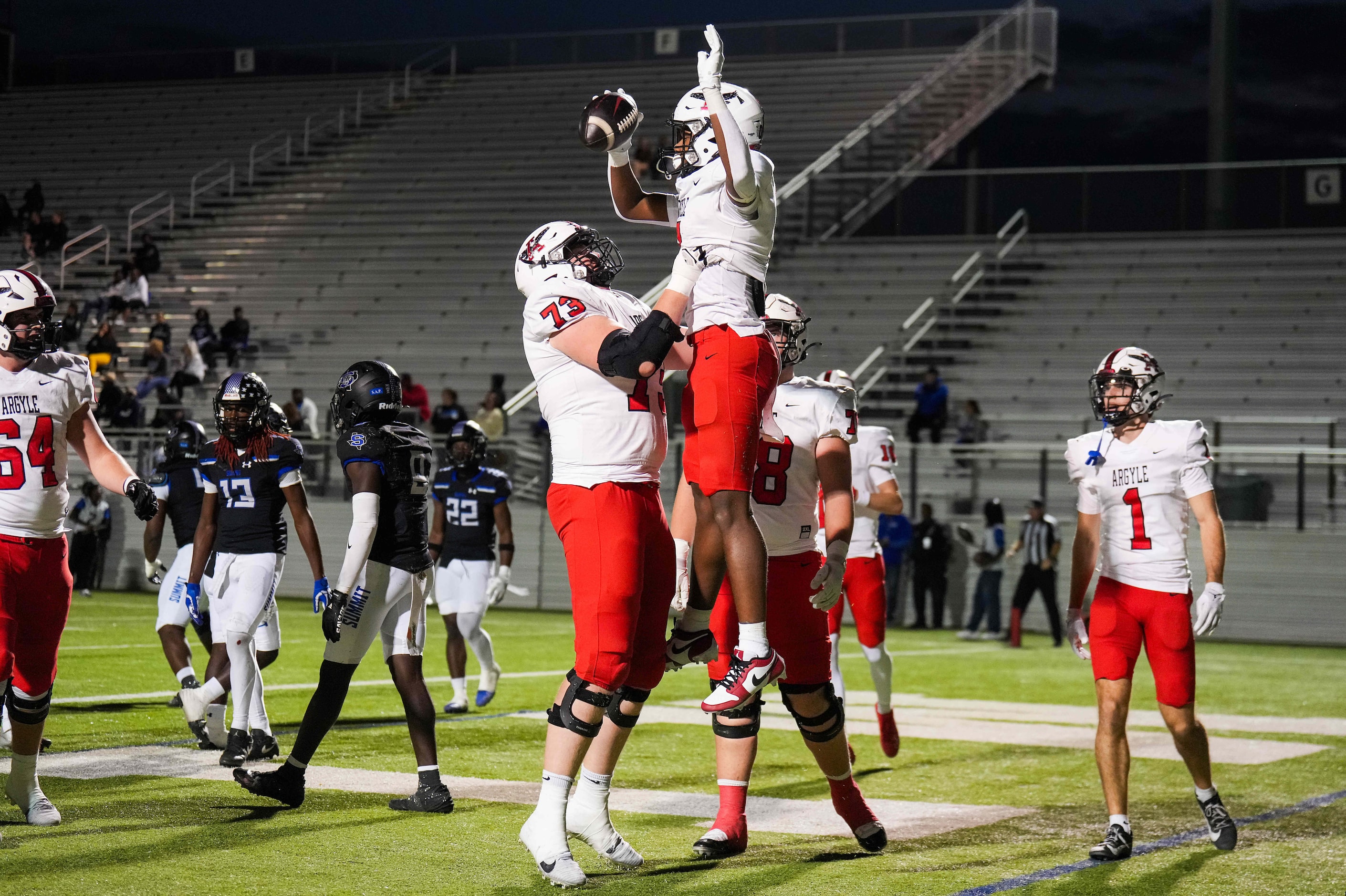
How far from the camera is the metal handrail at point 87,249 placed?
1227 inches

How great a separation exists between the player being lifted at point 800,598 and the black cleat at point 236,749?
9.23 feet

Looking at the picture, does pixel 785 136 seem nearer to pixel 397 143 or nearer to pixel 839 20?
pixel 839 20

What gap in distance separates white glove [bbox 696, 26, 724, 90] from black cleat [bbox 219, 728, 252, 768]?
4342mm

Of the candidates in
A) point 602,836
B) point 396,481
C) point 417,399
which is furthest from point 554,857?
point 417,399

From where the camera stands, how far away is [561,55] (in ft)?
116

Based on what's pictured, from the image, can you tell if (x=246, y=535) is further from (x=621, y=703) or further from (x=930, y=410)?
(x=930, y=410)

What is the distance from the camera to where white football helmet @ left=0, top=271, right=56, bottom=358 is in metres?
6.47

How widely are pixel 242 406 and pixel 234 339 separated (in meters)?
19.9

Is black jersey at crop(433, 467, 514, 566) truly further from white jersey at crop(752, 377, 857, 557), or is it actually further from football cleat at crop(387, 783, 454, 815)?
white jersey at crop(752, 377, 857, 557)

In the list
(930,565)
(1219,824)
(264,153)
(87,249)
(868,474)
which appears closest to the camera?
(1219,824)

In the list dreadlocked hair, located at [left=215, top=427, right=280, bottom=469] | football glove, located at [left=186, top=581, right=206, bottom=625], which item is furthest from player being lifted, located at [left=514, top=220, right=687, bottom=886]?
football glove, located at [left=186, top=581, right=206, bottom=625]

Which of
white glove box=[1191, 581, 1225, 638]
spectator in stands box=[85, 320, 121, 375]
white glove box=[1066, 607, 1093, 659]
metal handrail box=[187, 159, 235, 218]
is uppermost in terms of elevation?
metal handrail box=[187, 159, 235, 218]

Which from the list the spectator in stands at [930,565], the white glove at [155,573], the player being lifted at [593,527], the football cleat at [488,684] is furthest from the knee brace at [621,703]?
the spectator in stands at [930,565]

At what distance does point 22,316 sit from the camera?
6488 mm
